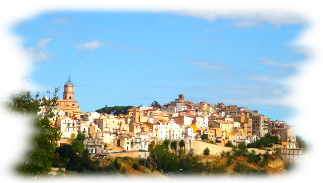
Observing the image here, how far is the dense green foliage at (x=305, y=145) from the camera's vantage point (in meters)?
93.8

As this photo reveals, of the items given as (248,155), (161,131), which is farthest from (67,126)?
(248,155)

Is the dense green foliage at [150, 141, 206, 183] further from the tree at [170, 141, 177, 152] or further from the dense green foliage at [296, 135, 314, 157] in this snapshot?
the dense green foliage at [296, 135, 314, 157]

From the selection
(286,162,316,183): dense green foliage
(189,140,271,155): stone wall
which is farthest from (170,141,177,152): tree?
(286,162,316,183): dense green foliage

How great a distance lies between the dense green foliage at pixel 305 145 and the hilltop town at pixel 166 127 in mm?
1421

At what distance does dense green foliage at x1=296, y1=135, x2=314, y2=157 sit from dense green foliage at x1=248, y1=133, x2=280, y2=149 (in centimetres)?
447

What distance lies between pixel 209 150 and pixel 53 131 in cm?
4903

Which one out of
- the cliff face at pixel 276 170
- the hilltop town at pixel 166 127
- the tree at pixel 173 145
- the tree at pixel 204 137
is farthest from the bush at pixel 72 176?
the tree at pixel 204 137

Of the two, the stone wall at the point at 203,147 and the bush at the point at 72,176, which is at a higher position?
the stone wall at the point at 203,147

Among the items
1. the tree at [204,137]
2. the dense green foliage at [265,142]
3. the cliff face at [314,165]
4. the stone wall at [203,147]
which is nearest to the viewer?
the stone wall at [203,147]

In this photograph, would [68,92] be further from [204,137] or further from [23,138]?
[23,138]

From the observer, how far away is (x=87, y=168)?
6272cm

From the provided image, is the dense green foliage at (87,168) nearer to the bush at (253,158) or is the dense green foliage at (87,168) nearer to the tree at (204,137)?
the bush at (253,158)

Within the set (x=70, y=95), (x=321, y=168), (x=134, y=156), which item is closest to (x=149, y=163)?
(x=134, y=156)

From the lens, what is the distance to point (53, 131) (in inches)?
1213
